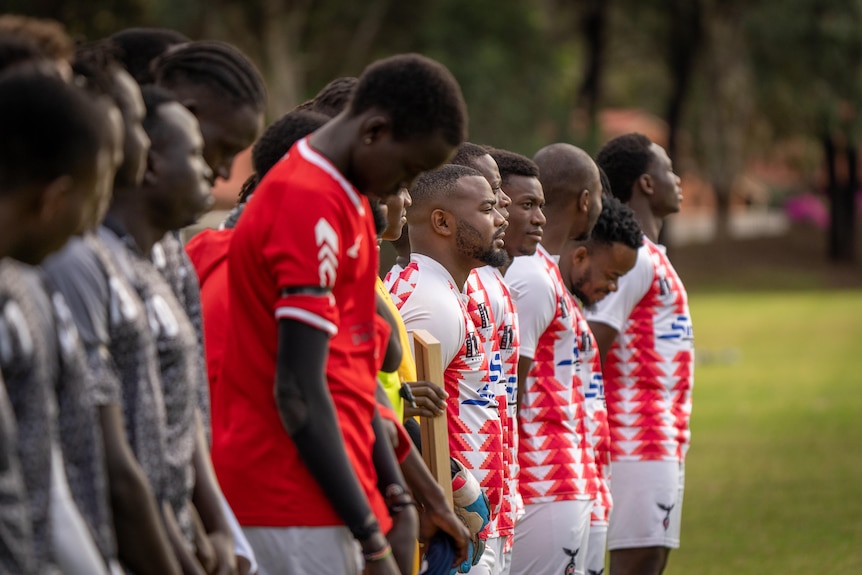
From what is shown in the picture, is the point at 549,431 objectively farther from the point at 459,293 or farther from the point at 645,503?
the point at 645,503

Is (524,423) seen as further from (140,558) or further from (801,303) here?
(801,303)

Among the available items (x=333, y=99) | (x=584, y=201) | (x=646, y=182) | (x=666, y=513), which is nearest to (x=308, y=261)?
(x=333, y=99)

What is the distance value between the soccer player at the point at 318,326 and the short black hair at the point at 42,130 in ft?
2.70

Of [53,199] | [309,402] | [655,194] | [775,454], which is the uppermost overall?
[53,199]

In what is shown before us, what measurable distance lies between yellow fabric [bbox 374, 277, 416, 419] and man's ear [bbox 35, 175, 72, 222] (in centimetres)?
172

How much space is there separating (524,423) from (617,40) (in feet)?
170

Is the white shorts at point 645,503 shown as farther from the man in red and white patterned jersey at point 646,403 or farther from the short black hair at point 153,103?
the short black hair at point 153,103

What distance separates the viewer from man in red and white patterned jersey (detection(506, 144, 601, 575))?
20.0 ft

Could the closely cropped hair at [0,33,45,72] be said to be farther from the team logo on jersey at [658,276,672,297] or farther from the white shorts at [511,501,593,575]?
the team logo on jersey at [658,276,672,297]

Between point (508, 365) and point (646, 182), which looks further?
point (646, 182)

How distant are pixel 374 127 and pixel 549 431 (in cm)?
284

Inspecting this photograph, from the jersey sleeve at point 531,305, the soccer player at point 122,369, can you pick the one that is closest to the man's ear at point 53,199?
the soccer player at point 122,369

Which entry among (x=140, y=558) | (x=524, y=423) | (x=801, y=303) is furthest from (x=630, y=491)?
(x=801, y=303)

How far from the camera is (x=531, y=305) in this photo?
246 inches
